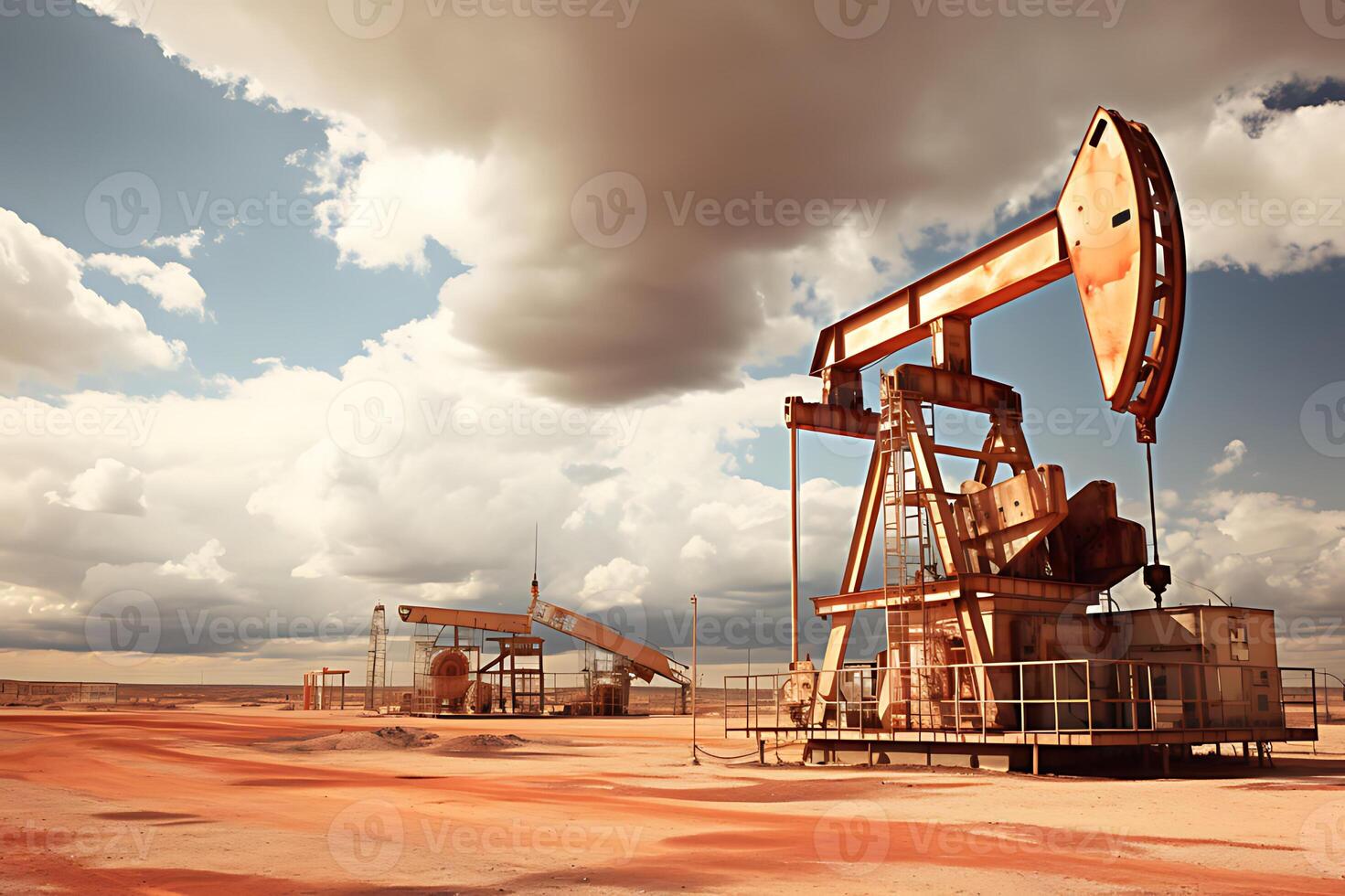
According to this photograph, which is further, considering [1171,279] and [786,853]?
[1171,279]

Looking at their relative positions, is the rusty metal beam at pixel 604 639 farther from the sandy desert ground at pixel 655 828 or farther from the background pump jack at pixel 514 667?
the sandy desert ground at pixel 655 828

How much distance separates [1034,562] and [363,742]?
1647cm

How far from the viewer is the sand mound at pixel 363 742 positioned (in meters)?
24.8

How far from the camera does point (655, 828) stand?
10.6 m

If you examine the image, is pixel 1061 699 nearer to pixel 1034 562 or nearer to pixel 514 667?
pixel 1034 562

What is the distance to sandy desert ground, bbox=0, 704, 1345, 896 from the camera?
790 centimetres

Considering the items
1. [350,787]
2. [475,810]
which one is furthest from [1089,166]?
[350,787]

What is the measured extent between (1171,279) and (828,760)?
10.2m

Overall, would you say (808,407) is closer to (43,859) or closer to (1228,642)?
(1228,642)

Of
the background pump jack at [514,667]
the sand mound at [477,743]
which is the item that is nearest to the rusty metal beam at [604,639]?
the background pump jack at [514,667]

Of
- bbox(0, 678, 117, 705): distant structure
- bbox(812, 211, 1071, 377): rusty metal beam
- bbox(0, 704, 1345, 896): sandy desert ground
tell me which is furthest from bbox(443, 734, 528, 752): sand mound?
bbox(0, 678, 117, 705): distant structure

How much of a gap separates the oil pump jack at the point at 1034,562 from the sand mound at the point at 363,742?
10.4m

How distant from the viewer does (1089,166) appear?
16.2 metres

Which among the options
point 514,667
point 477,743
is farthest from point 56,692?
point 477,743
